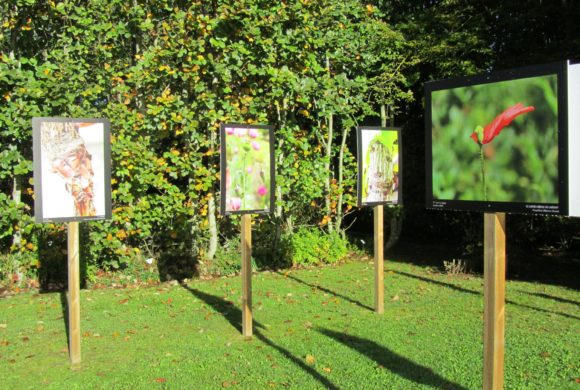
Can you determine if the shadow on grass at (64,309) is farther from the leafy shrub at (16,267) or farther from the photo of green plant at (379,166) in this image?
the photo of green plant at (379,166)

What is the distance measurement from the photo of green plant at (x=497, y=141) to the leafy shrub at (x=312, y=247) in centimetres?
785

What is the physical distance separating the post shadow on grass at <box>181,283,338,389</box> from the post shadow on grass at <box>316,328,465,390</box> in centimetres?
65

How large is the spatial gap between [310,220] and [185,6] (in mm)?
5336

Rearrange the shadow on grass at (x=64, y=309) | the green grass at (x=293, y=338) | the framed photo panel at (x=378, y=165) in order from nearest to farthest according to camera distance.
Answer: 1. the green grass at (x=293, y=338)
2. the shadow on grass at (x=64, y=309)
3. the framed photo panel at (x=378, y=165)

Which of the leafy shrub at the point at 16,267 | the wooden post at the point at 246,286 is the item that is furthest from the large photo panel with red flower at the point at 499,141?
the leafy shrub at the point at 16,267

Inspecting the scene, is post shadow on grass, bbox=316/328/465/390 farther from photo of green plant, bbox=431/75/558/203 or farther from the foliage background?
the foliage background

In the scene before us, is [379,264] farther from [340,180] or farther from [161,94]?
[161,94]

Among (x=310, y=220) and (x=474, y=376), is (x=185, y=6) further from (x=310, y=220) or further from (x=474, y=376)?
(x=474, y=376)

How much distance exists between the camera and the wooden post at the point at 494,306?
12.5 ft

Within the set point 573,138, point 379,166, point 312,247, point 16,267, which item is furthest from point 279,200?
point 573,138

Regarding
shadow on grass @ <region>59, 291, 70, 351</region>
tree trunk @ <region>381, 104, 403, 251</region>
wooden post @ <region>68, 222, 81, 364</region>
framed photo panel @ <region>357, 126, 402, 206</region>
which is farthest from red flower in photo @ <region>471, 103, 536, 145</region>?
tree trunk @ <region>381, 104, 403, 251</region>

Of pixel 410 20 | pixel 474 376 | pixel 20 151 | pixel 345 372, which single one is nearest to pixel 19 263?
pixel 20 151

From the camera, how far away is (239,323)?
732 centimetres

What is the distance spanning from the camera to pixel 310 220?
1295 cm
